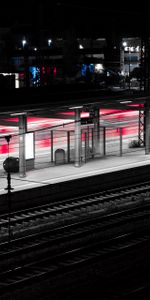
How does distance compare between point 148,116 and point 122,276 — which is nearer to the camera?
point 122,276

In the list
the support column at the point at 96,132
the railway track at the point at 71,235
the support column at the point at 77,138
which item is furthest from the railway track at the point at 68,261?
the support column at the point at 96,132

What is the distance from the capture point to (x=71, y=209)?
15078mm

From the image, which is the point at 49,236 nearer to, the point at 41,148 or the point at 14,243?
the point at 14,243

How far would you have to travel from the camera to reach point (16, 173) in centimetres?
1853

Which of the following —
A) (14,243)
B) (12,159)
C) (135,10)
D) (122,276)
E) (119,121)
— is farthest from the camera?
(135,10)

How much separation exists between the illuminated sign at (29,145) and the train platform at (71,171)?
54 cm

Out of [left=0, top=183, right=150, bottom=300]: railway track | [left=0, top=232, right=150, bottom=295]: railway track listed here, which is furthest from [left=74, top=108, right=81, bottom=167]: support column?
[left=0, top=232, right=150, bottom=295]: railway track

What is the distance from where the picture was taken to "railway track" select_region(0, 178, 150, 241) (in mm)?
13672

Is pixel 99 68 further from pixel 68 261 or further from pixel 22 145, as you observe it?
pixel 68 261

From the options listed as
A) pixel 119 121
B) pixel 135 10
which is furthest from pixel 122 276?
pixel 135 10

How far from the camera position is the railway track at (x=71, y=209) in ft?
44.9

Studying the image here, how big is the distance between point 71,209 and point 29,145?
3.61m

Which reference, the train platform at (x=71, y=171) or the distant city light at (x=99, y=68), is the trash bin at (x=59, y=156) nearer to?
the train platform at (x=71, y=171)

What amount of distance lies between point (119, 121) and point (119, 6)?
7.27m
